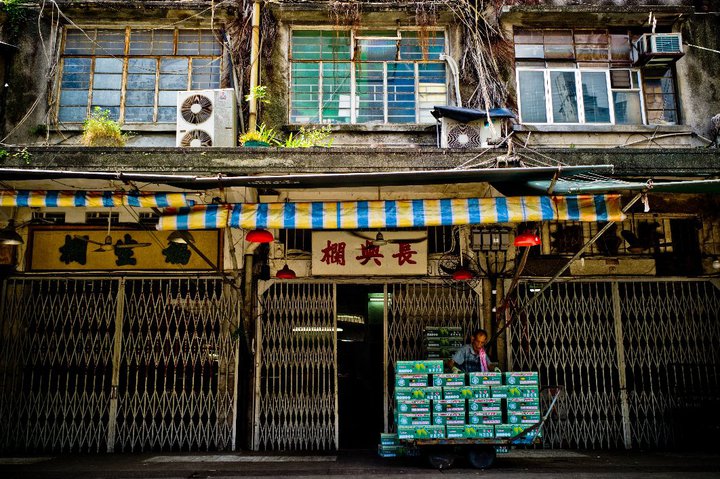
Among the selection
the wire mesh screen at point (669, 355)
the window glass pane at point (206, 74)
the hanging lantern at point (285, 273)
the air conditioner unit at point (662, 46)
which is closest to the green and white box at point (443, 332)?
the hanging lantern at point (285, 273)

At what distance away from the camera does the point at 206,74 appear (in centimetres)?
987

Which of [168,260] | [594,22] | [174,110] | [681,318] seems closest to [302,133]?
[174,110]

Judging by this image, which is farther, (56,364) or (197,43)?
(197,43)

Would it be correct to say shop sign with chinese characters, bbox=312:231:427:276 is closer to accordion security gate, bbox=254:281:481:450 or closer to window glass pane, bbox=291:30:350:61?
accordion security gate, bbox=254:281:481:450

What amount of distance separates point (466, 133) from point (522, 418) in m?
4.44

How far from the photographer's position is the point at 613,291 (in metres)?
9.45

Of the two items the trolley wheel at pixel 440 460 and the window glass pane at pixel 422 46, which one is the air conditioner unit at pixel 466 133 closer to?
the window glass pane at pixel 422 46

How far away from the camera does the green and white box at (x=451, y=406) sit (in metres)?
7.20

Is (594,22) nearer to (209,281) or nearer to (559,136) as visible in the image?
(559,136)

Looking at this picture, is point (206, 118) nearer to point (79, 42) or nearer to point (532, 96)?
point (79, 42)

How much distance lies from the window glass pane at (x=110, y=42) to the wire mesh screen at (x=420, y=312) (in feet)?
20.8

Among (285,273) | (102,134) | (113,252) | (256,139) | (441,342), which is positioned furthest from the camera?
(113,252)

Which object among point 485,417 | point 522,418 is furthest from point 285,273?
point 522,418

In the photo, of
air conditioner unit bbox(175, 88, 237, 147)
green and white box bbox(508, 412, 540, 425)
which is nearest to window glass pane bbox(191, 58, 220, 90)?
air conditioner unit bbox(175, 88, 237, 147)
